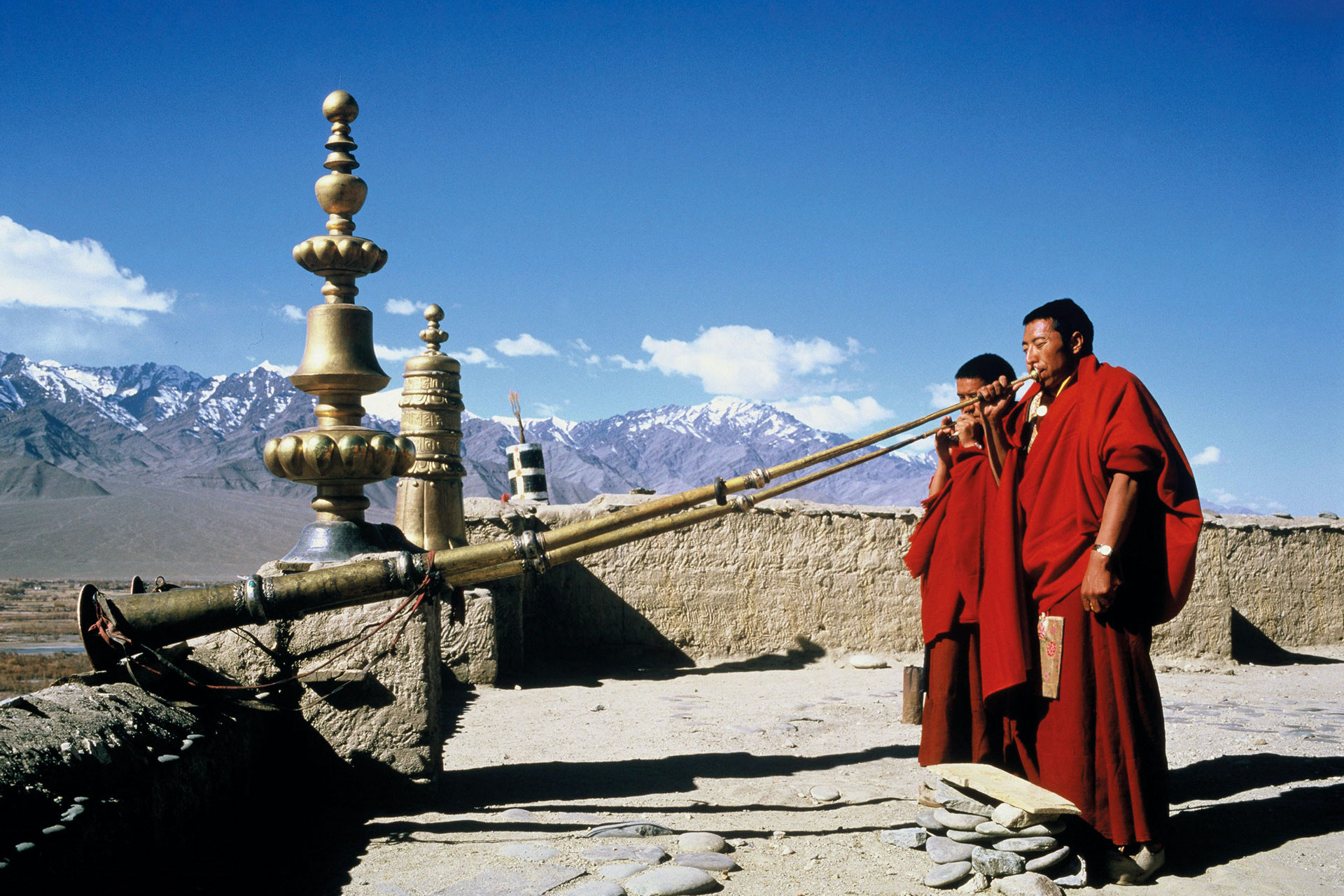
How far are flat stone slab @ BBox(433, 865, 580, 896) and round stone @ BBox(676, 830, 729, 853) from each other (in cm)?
45

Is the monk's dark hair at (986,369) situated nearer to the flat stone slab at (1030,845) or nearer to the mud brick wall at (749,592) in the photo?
the flat stone slab at (1030,845)

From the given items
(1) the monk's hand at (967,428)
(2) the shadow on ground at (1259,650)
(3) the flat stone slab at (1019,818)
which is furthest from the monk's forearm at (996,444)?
(2) the shadow on ground at (1259,650)

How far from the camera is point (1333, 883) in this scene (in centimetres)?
300

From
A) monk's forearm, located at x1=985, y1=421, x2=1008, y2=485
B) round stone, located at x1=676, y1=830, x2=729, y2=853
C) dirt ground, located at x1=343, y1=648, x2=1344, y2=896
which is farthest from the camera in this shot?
monk's forearm, located at x1=985, y1=421, x2=1008, y2=485

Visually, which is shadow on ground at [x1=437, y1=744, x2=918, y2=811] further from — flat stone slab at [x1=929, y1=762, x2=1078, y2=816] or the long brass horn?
flat stone slab at [x1=929, y1=762, x2=1078, y2=816]

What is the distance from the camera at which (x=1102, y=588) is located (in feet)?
10.1

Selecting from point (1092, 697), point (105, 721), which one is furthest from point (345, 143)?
point (1092, 697)

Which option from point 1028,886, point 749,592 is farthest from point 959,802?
point 749,592

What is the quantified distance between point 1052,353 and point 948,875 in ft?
6.31

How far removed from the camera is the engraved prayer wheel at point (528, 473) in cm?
966

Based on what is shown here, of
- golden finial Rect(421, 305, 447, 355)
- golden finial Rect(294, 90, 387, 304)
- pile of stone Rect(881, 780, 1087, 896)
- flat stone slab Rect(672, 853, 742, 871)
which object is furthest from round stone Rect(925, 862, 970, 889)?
golden finial Rect(421, 305, 447, 355)

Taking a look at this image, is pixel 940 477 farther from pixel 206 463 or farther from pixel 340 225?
pixel 206 463

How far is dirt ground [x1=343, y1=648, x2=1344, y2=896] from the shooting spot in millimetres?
3193

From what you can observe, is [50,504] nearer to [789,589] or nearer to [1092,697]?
[789,589]
